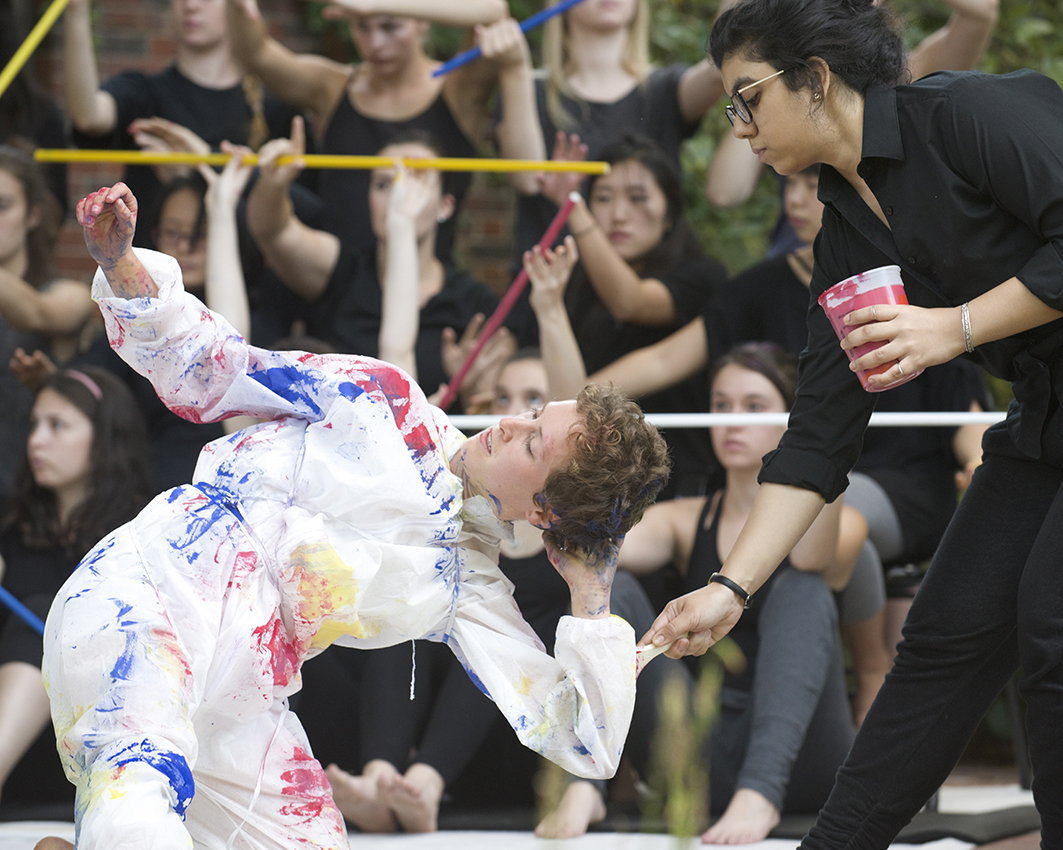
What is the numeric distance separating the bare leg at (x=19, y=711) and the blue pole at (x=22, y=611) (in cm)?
9

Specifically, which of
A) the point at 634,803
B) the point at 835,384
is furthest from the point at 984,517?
the point at 634,803

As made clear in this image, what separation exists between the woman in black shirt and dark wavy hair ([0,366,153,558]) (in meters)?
1.71

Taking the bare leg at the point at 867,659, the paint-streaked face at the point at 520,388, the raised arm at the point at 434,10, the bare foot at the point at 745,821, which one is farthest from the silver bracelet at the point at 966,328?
the raised arm at the point at 434,10

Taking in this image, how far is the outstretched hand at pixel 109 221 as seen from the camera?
1485 mm

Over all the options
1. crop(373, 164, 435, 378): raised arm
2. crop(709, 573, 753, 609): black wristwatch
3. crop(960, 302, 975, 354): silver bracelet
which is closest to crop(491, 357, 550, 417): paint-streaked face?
crop(373, 164, 435, 378): raised arm

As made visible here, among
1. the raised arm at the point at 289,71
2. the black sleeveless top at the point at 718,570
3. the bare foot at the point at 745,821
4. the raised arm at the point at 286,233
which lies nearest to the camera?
the bare foot at the point at 745,821

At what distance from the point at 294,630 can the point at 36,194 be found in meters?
2.27

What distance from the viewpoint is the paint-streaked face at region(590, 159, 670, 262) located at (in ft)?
11.1

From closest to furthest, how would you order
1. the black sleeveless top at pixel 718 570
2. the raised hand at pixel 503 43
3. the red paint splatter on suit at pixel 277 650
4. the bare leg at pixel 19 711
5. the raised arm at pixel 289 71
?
1. the red paint splatter on suit at pixel 277 650
2. the bare leg at pixel 19 711
3. the black sleeveless top at pixel 718 570
4. the raised hand at pixel 503 43
5. the raised arm at pixel 289 71

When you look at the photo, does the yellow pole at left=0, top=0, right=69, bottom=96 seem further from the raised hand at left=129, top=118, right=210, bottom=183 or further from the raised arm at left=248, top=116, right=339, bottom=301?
the raised arm at left=248, top=116, right=339, bottom=301

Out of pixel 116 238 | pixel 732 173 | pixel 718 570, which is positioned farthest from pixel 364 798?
pixel 732 173

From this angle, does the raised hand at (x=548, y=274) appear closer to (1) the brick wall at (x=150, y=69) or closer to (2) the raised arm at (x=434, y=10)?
(2) the raised arm at (x=434, y=10)

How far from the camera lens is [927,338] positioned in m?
1.47

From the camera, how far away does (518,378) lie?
306cm
